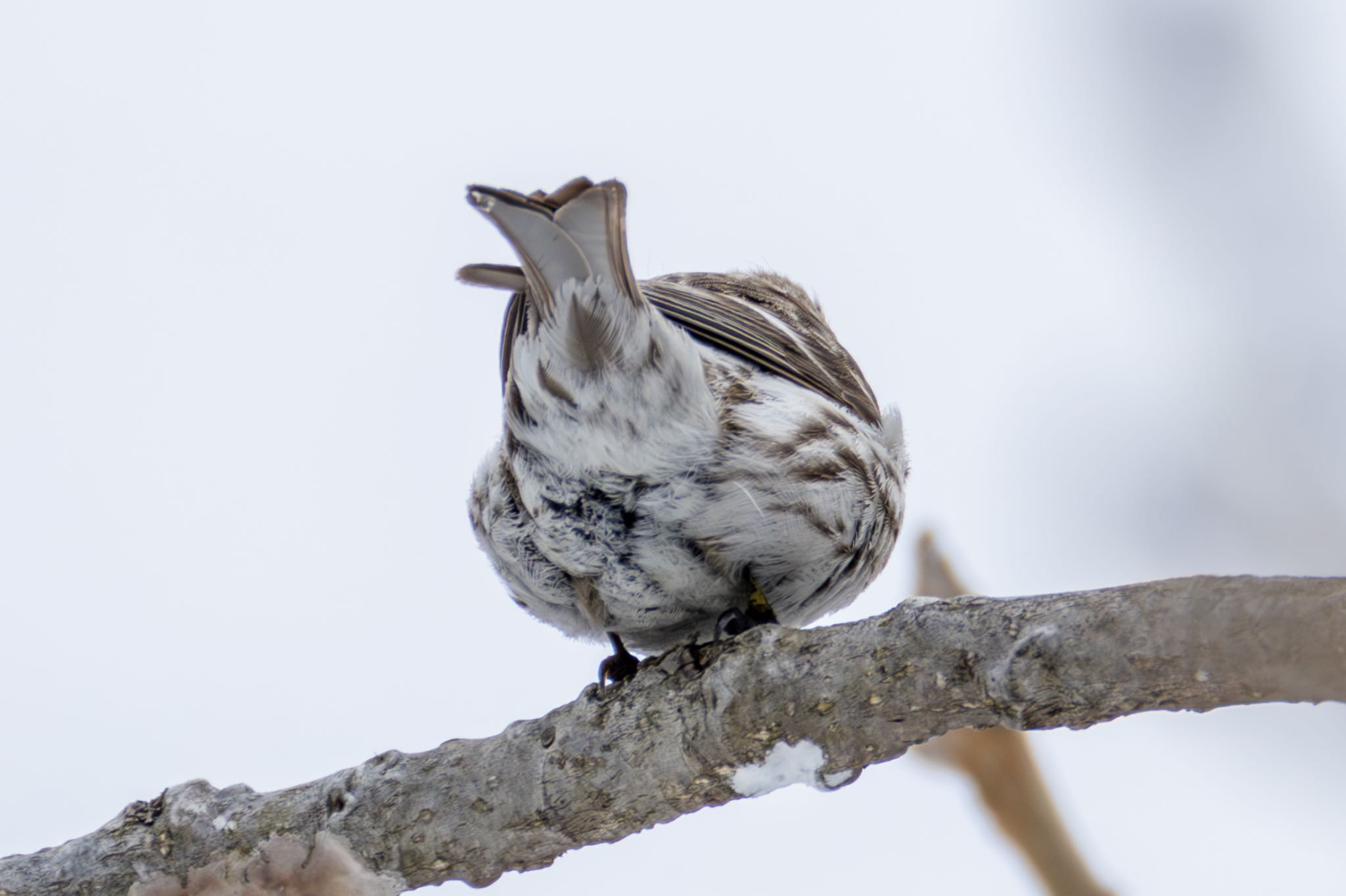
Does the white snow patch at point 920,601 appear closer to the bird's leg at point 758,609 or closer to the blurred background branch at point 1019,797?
the blurred background branch at point 1019,797

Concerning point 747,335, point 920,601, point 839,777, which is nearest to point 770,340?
point 747,335

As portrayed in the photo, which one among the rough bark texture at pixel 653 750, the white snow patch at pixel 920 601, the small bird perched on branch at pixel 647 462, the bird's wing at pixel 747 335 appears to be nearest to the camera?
the rough bark texture at pixel 653 750

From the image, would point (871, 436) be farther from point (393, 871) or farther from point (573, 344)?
point (393, 871)

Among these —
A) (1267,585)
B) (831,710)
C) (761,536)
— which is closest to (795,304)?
(761,536)

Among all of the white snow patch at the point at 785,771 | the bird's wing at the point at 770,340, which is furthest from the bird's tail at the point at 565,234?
the white snow patch at the point at 785,771

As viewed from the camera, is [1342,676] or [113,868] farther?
[113,868]

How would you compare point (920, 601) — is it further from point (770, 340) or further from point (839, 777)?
point (770, 340)
